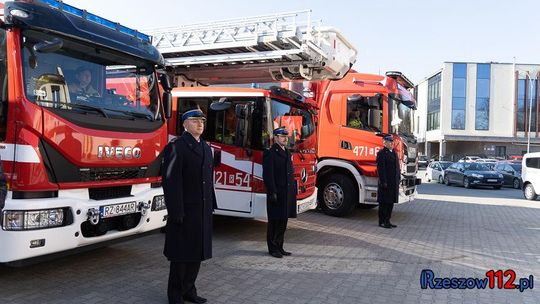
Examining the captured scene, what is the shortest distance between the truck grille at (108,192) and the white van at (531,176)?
651 inches

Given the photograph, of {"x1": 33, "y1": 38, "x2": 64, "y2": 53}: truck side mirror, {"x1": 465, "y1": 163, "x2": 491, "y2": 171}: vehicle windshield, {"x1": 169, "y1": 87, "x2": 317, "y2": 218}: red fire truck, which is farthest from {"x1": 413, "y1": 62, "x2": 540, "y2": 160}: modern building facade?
{"x1": 33, "y1": 38, "x2": 64, "y2": 53}: truck side mirror

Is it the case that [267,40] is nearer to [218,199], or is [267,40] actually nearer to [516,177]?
[218,199]

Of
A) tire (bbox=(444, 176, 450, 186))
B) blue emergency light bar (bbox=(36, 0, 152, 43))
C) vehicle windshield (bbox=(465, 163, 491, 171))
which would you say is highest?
blue emergency light bar (bbox=(36, 0, 152, 43))

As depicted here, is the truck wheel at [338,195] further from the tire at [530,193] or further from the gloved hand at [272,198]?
the tire at [530,193]

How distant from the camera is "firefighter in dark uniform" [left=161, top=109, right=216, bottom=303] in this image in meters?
4.12

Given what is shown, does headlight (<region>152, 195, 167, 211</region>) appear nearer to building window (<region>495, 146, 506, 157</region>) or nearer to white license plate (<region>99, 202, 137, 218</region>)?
white license plate (<region>99, 202, 137, 218</region>)

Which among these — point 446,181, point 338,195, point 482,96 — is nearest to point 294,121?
point 338,195

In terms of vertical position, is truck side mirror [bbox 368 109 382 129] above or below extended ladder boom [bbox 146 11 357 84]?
below

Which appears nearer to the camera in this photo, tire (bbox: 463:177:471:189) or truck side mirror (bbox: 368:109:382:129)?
truck side mirror (bbox: 368:109:382:129)

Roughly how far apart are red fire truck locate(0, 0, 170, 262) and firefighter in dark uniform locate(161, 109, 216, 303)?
1026 mm

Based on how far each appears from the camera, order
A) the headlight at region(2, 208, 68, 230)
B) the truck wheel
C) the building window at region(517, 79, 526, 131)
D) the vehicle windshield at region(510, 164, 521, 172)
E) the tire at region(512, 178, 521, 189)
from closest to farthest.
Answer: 1. the headlight at region(2, 208, 68, 230)
2. the truck wheel
3. the tire at region(512, 178, 521, 189)
4. the vehicle windshield at region(510, 164, 521, 172)
5. the building window at region(517, 79, 526, 131)

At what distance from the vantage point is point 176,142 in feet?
13.9

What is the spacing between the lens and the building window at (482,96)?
2047 inches

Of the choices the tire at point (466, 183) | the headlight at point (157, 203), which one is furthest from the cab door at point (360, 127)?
the tire at point (466, 183)
